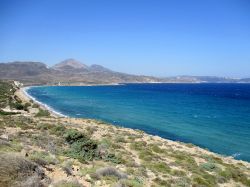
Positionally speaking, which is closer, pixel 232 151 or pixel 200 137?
pixel 232 151

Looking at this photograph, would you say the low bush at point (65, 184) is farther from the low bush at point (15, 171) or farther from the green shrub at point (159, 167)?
the green shrub at point (159, 167)

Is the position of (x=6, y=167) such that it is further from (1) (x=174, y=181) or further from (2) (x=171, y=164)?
(2) (x=171, y=164)

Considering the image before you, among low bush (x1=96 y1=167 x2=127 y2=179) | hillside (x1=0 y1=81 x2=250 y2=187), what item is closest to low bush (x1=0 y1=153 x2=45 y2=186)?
hillside (x1=0 y1=81 x2=250 y2=187)

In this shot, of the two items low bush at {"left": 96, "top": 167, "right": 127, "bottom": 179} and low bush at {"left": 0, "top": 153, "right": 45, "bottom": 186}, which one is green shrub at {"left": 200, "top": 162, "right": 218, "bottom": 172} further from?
low bush at {"left": 0, "top": 153, "right": 45, "bottom": 186}

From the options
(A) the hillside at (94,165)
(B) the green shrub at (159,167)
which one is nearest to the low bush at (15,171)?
(A) the hillside at (94,165)

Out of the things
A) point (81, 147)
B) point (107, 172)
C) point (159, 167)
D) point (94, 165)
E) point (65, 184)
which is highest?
point (65, 184)

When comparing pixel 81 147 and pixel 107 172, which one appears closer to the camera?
pixel 107 172

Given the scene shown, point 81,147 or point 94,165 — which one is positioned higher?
point 94,165

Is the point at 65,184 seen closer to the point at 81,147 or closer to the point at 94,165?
the point at 94,165

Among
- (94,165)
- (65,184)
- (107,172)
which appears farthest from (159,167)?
(65,184)

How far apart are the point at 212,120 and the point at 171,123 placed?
37.6 feet

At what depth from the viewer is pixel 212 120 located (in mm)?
68875

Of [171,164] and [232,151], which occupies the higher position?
[171,164]

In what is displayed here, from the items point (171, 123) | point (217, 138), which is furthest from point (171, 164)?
point (171, 123)
